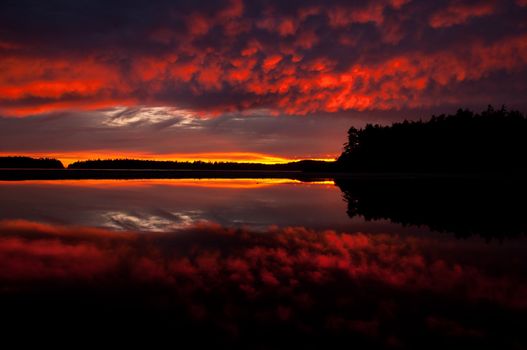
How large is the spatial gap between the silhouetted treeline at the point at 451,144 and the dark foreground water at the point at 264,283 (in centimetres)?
7674

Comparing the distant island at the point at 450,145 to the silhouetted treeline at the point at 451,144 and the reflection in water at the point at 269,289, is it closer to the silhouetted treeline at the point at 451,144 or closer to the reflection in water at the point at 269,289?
the silhouetted treeline at the point at 451,144

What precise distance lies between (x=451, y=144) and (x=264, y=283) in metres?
91.1

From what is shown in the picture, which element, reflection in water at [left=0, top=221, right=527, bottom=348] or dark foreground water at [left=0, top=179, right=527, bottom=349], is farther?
reflection in water at [left=0, top=221, right=527, bottom=348]

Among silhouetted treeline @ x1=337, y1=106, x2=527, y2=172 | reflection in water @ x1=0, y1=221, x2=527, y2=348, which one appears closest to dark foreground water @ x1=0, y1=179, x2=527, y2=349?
reflection in water @ x1=0, y1=221, x2=527, y2=348

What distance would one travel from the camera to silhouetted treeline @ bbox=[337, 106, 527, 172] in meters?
82.6

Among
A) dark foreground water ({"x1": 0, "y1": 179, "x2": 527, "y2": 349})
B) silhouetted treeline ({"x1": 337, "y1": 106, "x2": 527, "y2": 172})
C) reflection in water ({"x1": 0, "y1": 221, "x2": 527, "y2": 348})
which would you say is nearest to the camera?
dark foreground water ({"x1": 0, "y1": 179, "x2": 527, "y2": 349})

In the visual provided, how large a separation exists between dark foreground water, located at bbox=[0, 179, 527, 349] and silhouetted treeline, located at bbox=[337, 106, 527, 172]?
76739mm

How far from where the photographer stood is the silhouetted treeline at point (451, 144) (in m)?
82.6

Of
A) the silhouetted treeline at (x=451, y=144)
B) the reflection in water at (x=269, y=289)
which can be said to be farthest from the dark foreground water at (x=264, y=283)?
the silhouetted treeline at (x=451, y=144)

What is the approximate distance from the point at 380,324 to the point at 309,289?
204 centimetres

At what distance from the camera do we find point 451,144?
88938 millimetres

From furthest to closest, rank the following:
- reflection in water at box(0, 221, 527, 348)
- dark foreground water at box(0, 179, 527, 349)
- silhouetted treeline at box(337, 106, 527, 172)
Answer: silhouetted treeline at box(337, 106, 527, 172) → reflection in water at box(0, 221, 527, 348) → dark foreground water at box(0, 179, 527, 349)

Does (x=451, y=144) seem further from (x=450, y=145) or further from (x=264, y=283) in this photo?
(x=264, y=283)

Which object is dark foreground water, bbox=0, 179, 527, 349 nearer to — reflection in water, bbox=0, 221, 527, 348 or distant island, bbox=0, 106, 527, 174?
reflection in water, bbox=0, 221, 527, 348
